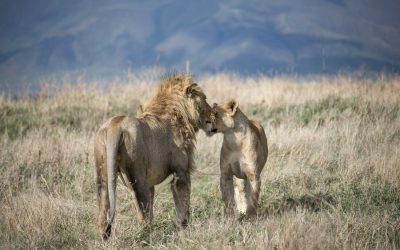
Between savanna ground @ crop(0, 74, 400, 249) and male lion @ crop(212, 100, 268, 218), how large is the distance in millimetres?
285

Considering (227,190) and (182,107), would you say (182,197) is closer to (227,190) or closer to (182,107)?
(227,190)

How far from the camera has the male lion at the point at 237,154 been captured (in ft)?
26.3

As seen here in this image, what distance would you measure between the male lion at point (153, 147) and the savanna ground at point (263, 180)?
1.23ft

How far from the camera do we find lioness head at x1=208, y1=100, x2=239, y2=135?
8.23 m

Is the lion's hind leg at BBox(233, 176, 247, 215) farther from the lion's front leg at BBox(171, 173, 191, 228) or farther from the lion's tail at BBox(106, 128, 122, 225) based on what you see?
the lion's tail at BBox(106, 128, 122, 225)

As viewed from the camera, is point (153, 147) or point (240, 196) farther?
point (240, 196)

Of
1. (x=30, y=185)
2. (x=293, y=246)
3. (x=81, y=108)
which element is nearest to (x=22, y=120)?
(x=81, y=108)

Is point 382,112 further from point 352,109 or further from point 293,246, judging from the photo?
point 293,246

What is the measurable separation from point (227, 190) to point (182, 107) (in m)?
1.05

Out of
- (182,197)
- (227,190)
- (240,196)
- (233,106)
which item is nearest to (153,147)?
(182,197)

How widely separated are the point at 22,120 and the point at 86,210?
6.72 meters

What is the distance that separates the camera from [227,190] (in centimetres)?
806

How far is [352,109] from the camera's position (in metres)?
14.9

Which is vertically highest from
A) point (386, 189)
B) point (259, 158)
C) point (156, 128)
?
point (156, 128)
